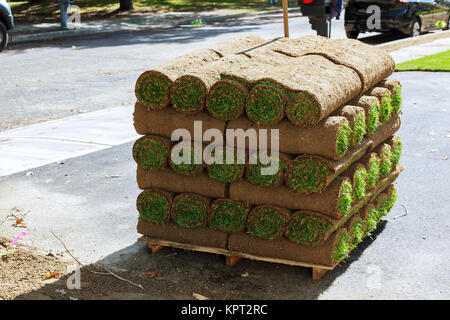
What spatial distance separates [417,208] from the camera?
6332 mm

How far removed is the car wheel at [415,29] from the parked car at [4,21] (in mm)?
11414

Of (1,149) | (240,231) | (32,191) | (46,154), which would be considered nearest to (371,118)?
(240,231)

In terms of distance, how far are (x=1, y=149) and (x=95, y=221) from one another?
2.96m

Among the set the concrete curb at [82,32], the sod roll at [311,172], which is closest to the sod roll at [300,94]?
the sod roll at [311,172]

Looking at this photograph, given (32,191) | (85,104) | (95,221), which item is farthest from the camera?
(85,104)

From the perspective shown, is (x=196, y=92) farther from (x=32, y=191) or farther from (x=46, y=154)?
(x=46, y=154)

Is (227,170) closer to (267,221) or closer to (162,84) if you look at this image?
(267,221)

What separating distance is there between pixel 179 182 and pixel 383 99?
193 centimetres

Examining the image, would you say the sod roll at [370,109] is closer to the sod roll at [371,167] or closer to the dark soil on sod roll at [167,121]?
the sod roll at [371,167]

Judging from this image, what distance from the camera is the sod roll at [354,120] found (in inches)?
191

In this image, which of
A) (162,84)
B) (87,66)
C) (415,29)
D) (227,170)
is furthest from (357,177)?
(415,29)

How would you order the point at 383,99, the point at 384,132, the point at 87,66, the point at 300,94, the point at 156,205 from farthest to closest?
the point at 87,66
the point at 384,132
the point at 383,99
the point at 156,205
the point at 300,94

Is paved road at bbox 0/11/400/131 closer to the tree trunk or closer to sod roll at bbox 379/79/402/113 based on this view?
sod roll at bbox 379/79/402/113

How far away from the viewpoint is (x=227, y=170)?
4.78 meters
